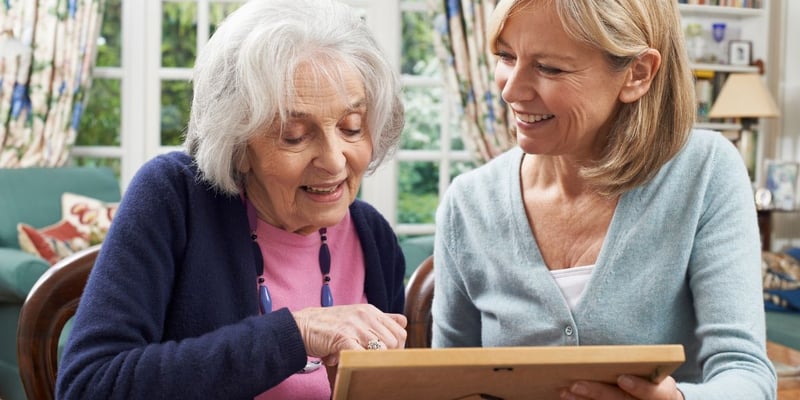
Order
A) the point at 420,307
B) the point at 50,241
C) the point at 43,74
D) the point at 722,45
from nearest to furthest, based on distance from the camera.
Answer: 1. the point at 420,307
2. the point at 50,241
3. the point at 43,74
4. the point at 722,45

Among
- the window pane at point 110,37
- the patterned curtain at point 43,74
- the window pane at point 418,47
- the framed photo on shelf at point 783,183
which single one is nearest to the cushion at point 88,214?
the patterned curtain at point 43,74

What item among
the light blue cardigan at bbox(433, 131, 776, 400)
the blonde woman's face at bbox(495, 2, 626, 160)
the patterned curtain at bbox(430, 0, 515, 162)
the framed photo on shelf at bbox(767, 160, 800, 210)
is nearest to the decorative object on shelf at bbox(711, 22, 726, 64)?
the framed photo on shelf at bbox(767, 160, 800, 210)

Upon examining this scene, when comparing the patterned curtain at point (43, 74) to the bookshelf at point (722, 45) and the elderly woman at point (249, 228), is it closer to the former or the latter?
the bookshelf at point (722, 45)

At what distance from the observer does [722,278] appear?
4.49 feet

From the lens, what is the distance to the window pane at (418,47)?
5430mm

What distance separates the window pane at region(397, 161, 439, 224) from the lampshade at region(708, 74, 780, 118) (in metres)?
1.60

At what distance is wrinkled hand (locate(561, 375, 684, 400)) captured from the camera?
43.2 inches

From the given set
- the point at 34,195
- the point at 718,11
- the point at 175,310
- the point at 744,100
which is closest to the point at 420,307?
the point at 175,310

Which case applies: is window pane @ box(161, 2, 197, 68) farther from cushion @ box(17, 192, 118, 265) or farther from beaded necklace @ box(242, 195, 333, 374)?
beaded necklace @ box(242, 195, 333, 374)

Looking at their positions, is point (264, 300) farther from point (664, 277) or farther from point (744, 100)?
point (744, 100)

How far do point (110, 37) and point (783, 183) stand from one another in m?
3.84

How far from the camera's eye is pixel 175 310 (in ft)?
4.21

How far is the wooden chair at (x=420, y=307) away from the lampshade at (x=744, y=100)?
3.97m

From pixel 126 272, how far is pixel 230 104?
0.84ft
